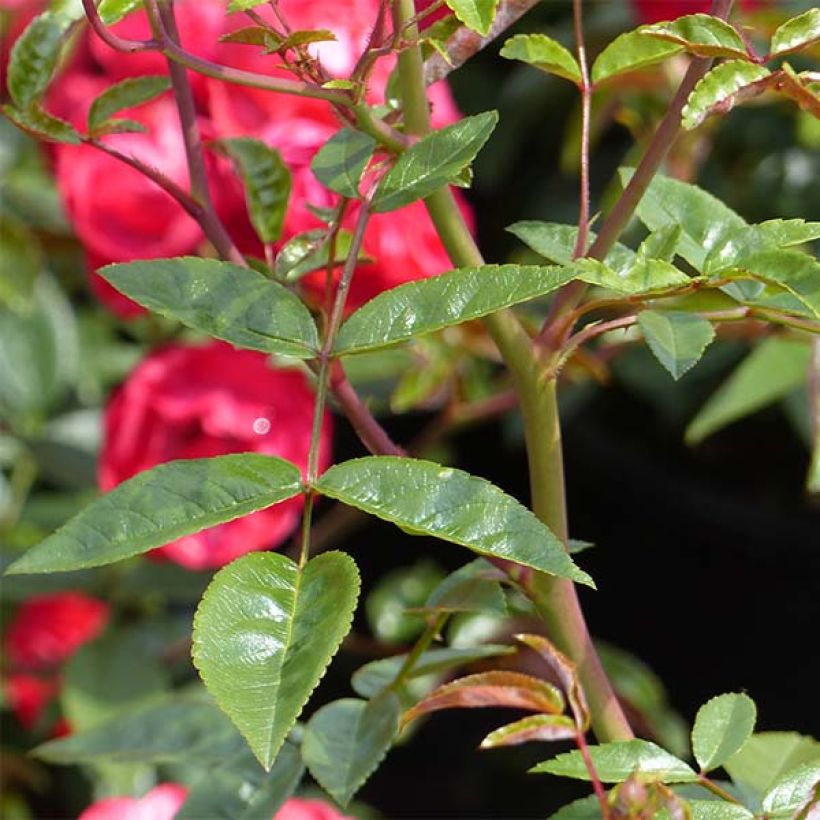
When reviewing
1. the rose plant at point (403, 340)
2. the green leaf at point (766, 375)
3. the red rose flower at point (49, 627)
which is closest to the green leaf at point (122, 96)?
the rose plant at point (403, 340)

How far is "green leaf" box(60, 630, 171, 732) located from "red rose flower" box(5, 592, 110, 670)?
0.17ft

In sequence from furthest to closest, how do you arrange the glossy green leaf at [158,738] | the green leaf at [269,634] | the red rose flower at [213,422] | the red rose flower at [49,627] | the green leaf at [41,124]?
the red rose flower at [49,627]
the red rose flower at [213,422]
the glossy green leaf at [158,738]
the green leaf at [41,124]
the green leaf at [269,634]

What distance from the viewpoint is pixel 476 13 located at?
30 cm

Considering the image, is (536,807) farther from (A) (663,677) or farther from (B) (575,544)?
(B) (575,544)

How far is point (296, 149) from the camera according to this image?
612 mm

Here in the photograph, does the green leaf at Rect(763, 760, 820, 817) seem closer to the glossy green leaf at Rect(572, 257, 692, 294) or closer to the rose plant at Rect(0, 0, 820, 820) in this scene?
the rose plant at Rect(0, 0, 820, 820)

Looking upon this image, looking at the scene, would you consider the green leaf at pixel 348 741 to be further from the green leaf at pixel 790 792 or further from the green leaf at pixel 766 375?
the green leaf at pixel 766 375

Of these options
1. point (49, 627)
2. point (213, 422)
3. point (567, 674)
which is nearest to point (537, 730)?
point (567, 674)

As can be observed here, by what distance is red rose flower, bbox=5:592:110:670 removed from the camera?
893mm

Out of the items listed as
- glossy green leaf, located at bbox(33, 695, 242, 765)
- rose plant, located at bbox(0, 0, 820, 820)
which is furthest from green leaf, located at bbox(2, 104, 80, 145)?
glossy green leaf, located at bbox(33, 695, 242, 765)

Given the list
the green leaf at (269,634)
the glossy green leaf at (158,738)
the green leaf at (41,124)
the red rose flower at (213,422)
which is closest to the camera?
the green leaf at (269,634)

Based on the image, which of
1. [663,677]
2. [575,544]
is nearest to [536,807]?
[663,677]

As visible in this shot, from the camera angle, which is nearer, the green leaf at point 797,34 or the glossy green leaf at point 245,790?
the green leaf at point 797,34

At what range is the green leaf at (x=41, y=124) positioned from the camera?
38 cm
